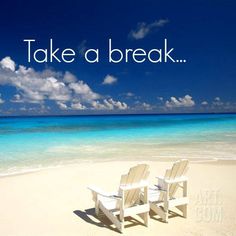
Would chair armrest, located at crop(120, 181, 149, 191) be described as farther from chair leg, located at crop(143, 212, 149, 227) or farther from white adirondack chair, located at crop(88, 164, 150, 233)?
chair leg, located at crop(143, 212, 149, 227)

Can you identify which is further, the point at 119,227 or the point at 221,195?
the point at 221,195

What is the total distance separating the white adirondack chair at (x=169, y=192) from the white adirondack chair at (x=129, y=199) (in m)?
0.31

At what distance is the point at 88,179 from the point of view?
8383 mm

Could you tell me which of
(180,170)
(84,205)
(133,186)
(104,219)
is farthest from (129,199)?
(84,205)

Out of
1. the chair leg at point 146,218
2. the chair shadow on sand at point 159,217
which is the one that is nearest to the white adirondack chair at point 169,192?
the chair shadow on sand at point 159,217

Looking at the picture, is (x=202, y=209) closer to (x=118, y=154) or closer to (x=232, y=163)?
(x=232, y=163)

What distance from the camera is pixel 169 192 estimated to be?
17.3ft

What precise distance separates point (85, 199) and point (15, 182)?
8.07ft

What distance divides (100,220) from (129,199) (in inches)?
29.7

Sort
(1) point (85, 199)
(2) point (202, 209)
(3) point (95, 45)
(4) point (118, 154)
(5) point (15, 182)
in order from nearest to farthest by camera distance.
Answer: (2) point (202, 209) → (1) point (85, 199) → (5) point (15, 182) → (4) point (118, 154) → (3) point (95, 45)

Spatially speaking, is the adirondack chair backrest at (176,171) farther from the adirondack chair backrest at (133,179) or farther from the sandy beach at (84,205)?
the sandy beach at (84,205)

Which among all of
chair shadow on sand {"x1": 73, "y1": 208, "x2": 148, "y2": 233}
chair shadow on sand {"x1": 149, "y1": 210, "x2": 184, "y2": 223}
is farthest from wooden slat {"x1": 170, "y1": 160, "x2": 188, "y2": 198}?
chair shadow on sand {"x1": 73, "y1": 208, "x2": 148, "y2": 233}

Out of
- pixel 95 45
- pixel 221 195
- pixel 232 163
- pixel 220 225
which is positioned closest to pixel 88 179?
pixel 221 195

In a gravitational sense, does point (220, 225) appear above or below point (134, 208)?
below
